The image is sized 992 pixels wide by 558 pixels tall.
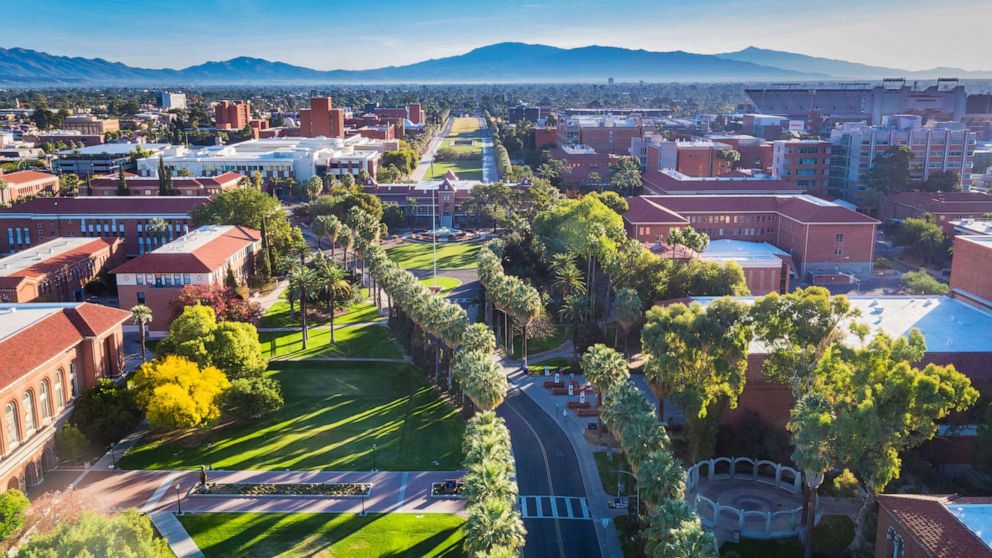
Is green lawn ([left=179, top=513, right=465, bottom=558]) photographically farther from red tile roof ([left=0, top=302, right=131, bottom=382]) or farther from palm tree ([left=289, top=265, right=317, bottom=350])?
palm tree ([left=289, top=265, right=317, bottom=350])

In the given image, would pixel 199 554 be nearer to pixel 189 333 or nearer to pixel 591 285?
pixel 189 333

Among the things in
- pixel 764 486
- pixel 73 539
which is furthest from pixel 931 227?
pixel 73 539

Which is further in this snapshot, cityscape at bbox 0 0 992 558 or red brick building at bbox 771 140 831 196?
red brick building at bbox 771 140 831 196

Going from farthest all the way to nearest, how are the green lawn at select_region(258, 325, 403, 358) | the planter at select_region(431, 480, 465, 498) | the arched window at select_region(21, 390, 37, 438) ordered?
1. the green lawn at select_region(258, 325, 403, 358)
2. the arched window at select_region(21, 390, 37, 438)
3. the planter at select_region(431, 480, 465, 498)

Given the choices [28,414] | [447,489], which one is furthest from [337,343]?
[447,489]

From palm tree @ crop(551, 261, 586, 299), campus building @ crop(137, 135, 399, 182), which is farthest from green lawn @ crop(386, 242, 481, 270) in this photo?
campus building @ crop(137, 135, 399, 182)

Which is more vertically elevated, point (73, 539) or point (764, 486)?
point (73, 539)

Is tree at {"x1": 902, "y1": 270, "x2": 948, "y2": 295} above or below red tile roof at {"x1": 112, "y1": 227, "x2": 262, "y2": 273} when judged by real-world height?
below
